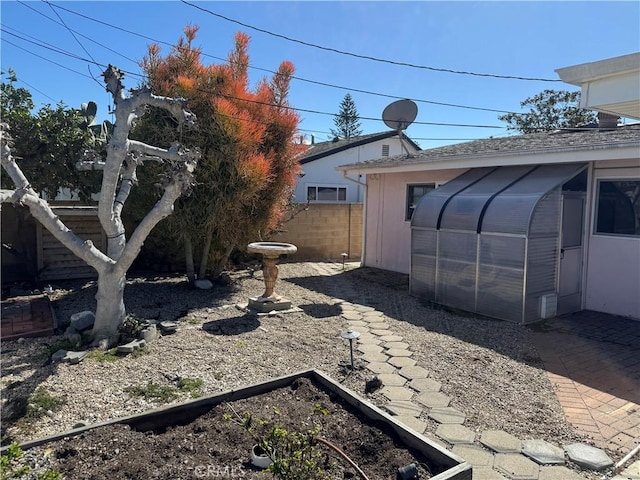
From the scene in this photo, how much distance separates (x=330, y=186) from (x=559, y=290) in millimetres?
10691

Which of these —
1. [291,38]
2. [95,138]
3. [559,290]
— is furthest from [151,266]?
[559,290]

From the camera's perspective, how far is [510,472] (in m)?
2.97

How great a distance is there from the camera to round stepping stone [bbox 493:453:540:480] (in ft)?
9.66

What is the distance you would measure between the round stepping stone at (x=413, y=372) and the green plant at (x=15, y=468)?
3.43 m

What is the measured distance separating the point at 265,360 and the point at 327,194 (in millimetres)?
12349

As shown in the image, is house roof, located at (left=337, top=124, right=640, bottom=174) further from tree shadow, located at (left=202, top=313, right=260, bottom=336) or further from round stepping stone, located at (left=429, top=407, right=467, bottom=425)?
tree shadow, located at (left=202, top=313, right=260, bottom=336)

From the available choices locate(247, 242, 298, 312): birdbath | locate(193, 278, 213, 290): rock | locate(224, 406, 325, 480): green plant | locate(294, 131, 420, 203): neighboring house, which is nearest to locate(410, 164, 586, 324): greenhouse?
locate(247, 242, 298, 312): birdbath

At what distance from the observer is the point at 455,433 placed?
3.50 m

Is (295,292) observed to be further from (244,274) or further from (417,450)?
(417,450)

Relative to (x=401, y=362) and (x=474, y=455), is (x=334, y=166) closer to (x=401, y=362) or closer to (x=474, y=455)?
(x=401, y=362)

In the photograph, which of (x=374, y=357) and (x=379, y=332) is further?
(x=379, y=332)

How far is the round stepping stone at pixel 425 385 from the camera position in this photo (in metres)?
4.38

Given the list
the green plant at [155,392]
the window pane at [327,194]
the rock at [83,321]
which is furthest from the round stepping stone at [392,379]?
the window pane at [327,194]

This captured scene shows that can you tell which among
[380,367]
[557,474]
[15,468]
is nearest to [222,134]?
[380,367]
